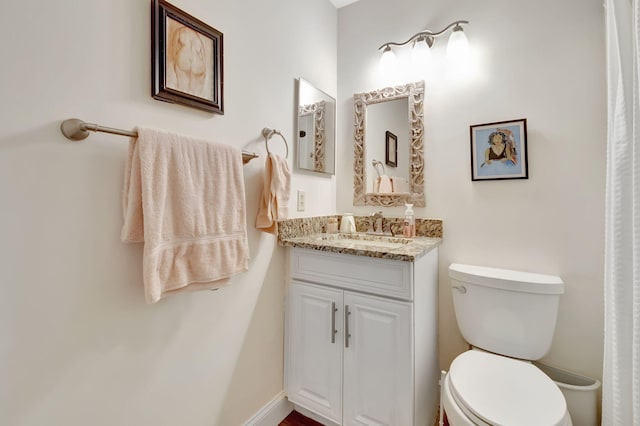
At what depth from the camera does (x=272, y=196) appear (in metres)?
1.29

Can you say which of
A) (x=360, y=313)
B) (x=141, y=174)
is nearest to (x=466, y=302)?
(x=360, y=313)

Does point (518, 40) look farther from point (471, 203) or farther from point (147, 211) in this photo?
point (147, 211)

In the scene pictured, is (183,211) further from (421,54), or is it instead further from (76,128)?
(421,54)

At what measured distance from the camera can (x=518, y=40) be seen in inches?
56.1

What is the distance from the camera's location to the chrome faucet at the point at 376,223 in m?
1.81

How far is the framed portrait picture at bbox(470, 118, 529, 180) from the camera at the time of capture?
1404 millimetres

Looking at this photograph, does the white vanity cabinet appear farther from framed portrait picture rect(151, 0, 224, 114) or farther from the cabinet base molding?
framed portrait picture rect(151, 0, 224, 114)

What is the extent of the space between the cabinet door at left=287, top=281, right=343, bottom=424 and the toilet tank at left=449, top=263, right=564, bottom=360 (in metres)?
0.63

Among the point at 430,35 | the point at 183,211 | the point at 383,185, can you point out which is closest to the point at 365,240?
the point at 383,185

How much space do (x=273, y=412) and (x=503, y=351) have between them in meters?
1.16

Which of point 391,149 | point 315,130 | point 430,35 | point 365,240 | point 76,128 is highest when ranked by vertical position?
point 430,35

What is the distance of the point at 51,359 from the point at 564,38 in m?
2.33

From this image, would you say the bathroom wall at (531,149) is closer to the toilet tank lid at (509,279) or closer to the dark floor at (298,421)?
the toilet tank lid at (509,279)

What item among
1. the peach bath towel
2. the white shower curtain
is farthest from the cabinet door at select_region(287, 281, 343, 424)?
the white shower curtain
